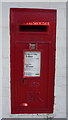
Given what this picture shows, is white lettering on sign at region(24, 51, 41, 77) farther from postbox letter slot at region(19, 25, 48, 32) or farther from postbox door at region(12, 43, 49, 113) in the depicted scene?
postbox letter slot at region(19, 25, 48, 32)

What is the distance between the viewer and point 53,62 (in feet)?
6.55

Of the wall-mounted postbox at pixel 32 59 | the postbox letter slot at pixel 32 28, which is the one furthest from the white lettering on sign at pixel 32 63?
the postbox letter slot at pixel 32 28

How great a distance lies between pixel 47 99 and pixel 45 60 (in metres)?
0.49

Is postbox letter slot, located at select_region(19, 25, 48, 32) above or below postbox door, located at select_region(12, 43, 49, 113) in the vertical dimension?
above

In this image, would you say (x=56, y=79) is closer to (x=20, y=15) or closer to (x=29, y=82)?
(x=29, y=82)

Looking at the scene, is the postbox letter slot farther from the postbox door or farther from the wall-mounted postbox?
the postbox door

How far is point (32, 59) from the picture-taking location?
1977 millimetres

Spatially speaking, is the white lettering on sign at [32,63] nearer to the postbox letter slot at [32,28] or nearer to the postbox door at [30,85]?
the postbox door at [30,85]

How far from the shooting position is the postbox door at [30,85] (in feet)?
6.39

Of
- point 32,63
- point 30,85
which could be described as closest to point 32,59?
point 32,63

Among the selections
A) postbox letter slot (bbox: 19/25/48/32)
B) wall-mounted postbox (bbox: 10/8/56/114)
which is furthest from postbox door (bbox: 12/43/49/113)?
postbox letter slot (bbox: 19/25/48/32)

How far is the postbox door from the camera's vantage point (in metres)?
1.95

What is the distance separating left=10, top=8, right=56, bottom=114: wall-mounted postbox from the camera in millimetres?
1901

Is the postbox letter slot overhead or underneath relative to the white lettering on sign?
overhead
